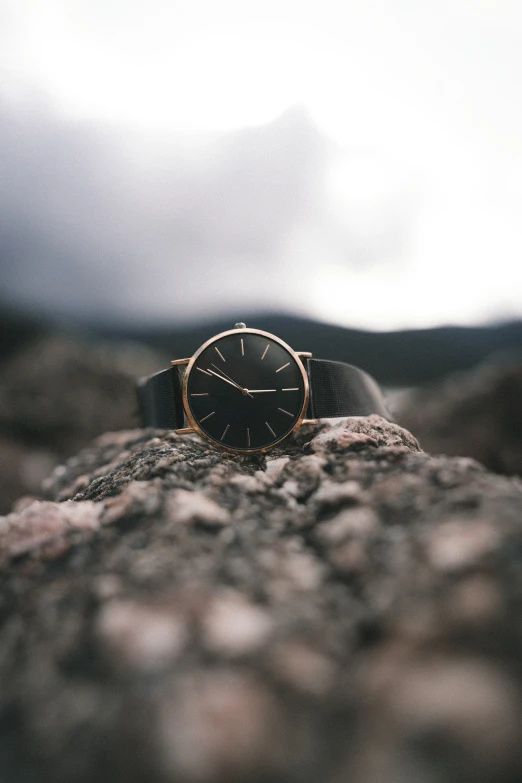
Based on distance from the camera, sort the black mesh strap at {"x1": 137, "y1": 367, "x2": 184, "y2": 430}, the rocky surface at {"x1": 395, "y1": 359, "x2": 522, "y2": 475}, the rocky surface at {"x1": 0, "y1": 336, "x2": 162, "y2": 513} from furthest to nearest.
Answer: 1. the rocky surface at {"x1": 0, "y1": 336, "x2": 162, "y2": 513}
2. the rocky surface at {"x1": 395, "y1": 359, "x2": 522, "y2": 475}
3. the black mesh strap at {"x1": 137, "y1": 367, "x2": 184, "y2": 430}

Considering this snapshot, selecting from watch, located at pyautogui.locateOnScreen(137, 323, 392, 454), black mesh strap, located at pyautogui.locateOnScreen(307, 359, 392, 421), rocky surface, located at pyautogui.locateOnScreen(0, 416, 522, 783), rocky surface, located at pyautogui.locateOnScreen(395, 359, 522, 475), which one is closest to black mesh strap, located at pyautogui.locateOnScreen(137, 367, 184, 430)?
watch, located at pyautogui.locateOnScreen(137, 323, 392, 454)

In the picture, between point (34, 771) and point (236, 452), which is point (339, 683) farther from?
point (236, 452)

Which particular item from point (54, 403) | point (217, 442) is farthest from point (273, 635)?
point (54, 403)

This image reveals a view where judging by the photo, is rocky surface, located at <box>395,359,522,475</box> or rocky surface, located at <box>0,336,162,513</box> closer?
rocky surface, located at <box>395,359,522,475</box>

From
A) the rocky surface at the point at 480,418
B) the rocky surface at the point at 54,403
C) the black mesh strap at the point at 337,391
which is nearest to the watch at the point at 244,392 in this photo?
the black mesh strap at the point at 337,391

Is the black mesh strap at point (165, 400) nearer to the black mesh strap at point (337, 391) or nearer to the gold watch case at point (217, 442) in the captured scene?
the gold watch case at point (217, 442)

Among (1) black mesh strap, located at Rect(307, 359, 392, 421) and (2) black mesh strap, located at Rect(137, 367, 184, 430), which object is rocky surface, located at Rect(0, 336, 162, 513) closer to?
(2) black mesh strap, located at Rect(137, 367, 184, 430)

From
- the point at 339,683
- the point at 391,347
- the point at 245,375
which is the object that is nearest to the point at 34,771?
the point at 339,683
